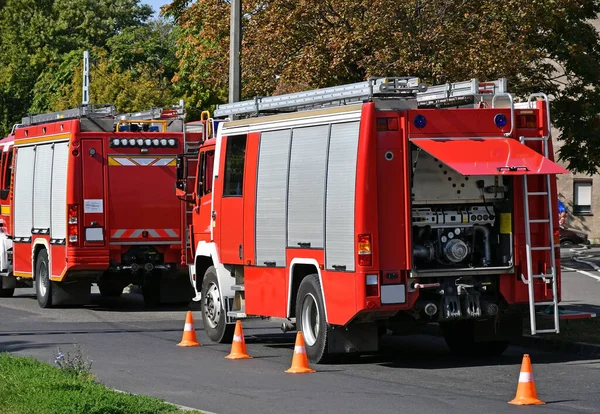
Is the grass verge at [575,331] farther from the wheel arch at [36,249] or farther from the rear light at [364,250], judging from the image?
the wheel arch at [36,249]

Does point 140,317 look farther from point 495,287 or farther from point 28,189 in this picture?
point 495,287

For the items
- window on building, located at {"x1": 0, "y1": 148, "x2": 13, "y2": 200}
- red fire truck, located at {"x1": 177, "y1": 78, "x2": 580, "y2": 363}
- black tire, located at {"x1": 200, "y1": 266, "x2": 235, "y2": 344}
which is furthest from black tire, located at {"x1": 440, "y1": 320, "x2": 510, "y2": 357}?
window on building, located at {"x1": 0, "y1": 148, "x2": 13, "y2": 200}

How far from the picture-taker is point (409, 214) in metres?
13.2

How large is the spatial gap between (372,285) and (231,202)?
12.0 ft

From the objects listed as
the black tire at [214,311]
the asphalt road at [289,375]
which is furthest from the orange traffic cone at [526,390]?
the black tire at [214,311]

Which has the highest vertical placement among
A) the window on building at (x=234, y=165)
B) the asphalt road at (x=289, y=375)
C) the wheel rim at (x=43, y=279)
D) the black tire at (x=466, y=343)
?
the window on building at (x=234, y=165)

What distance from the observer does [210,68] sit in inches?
1199

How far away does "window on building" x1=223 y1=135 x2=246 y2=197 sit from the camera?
16.0m

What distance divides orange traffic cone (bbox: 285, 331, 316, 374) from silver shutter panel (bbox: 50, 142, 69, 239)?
902cm

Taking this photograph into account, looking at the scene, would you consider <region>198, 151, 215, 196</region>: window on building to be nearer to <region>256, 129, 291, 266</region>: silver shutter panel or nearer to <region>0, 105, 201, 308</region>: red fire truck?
A: <region>256, 129, 291, 266</region>: silver shutter panel

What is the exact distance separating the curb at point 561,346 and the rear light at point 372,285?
310 cm

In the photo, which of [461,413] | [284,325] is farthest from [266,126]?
[461,413]

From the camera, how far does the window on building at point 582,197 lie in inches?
2311

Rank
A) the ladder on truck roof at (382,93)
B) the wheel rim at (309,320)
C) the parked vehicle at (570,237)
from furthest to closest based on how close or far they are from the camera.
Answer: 1. the parked vehicle at (570,237)
2. the wheel rim at (309,320)
3. the ladder on truck roof at (382,93)
